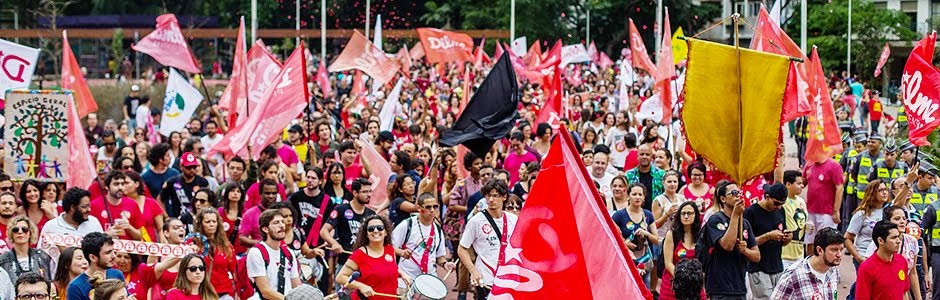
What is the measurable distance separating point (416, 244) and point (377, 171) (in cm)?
330

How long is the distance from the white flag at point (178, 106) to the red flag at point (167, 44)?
48 cm

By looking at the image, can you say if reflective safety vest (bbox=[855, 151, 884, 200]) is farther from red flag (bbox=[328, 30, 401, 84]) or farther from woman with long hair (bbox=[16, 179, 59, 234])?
red flag (bbox=[328, 30, 401, 84])

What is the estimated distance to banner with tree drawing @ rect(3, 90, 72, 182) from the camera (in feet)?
38.1

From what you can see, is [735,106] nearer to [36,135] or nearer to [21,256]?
[21,256]

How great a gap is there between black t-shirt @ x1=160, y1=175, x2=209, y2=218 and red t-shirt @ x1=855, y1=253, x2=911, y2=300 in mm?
5663

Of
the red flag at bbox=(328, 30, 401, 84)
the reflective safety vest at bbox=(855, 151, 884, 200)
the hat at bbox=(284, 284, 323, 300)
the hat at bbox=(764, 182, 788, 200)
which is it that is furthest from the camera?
the red flag at bbox=(328, 30, 401, 84)

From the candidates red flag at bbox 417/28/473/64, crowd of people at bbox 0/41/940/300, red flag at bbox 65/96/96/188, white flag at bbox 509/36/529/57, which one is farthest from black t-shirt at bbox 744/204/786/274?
white flag at bbox 509/36/529/57

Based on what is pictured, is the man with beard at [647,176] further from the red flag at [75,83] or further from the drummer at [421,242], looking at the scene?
the red flag at [75,83]

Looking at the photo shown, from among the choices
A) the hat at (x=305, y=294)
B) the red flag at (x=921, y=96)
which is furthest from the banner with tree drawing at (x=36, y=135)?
the red flag at (x=921, y=96)

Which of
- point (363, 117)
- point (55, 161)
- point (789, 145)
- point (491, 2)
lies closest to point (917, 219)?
point (55, 161)

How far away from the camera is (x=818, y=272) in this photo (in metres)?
8.61

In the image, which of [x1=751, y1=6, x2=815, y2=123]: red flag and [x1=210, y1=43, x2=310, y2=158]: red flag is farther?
[x1=751, y1=6, x2=815, y2=123]: red flag

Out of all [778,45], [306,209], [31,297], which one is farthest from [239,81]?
[31,297]

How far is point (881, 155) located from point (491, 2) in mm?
40251
